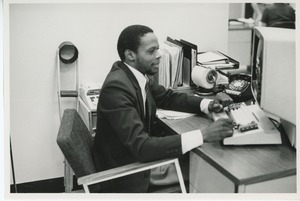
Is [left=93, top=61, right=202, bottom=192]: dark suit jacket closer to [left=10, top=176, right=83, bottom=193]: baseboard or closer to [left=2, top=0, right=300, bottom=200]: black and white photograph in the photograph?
[left=2, top=0, right=300, bottom=200]: black and white photograph

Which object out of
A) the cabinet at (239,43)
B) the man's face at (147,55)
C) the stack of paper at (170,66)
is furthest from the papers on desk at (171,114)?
the cabinet at (239,43)

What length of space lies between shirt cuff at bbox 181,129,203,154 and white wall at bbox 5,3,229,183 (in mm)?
1043

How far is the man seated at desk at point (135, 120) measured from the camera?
4.95 ft

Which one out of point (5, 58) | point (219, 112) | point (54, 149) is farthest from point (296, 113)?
point (54, 149)

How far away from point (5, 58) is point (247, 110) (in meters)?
1.06

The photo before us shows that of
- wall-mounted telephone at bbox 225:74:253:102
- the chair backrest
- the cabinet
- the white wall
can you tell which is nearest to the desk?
the chair backrest

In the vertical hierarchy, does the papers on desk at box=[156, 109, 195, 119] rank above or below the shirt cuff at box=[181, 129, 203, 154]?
below

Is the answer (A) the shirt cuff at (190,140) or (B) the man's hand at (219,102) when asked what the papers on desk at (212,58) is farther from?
(A) the shirt cuff at (190,140)

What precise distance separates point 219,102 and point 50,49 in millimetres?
1019

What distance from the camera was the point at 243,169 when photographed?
1.37 meters

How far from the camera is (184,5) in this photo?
251 centimetres

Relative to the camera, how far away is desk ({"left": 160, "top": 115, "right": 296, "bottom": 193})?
4.42ft

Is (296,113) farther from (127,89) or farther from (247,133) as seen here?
(127,89)

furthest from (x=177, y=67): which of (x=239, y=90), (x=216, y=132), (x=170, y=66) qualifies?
(x=216, y=132)
